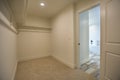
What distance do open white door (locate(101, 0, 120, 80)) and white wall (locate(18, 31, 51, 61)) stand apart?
337cm

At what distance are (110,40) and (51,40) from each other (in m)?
3.47

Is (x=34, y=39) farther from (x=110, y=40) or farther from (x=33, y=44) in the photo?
(x=110, y=40)

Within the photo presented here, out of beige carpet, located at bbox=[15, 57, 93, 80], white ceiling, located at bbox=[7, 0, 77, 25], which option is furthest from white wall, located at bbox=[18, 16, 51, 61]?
beige carpet, located at bbox=[15, 57, 93, 80]

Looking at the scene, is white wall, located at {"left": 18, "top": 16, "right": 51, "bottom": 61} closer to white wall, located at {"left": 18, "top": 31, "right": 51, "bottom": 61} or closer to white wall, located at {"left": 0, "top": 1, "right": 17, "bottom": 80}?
white wall, located at {"left": 18, "top": 31, "right": 51, "bottom": 61}

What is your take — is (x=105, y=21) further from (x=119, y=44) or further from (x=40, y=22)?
(x=40, y=22)

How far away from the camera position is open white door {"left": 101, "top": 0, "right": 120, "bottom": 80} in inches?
52.9

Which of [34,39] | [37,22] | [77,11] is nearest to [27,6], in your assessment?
[77,11]

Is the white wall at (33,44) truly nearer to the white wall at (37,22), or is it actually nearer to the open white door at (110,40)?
the white wall at (37,22)

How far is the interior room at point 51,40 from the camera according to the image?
4.53ft

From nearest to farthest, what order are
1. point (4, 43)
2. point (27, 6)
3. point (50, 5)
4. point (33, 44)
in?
point (4, 43), point (27, 6), point (50, 5), point (33, 44)

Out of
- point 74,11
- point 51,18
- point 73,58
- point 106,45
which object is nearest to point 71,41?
point 73,58

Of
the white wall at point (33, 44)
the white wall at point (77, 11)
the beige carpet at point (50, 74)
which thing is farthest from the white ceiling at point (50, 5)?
the beige carpet at point (50, 74)

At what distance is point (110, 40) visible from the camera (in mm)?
1493

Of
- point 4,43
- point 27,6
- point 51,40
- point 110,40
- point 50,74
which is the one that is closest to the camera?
point 4,43
